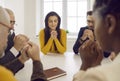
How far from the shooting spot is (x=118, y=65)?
1.72 feet

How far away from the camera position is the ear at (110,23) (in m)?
0.51

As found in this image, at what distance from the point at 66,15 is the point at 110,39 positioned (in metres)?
3.76

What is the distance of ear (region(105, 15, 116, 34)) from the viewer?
0.51 m

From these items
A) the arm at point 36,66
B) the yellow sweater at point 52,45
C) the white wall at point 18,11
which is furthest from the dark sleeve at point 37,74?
the white wall at point 18,11

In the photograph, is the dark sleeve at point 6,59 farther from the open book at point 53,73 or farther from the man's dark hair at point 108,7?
the man's dark hair at point 108,7

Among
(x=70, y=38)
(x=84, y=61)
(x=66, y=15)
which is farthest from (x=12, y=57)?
(x=66, y=15)

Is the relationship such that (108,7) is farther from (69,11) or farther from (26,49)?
(69,11)

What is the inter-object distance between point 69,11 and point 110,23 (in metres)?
3.79

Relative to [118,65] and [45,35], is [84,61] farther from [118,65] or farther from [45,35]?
[45,35]

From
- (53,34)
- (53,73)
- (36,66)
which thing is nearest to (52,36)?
(53,34)


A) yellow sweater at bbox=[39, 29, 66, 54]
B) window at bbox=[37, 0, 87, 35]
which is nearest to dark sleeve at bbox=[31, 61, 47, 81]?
yellow sweater at bbox=[39, 29, 66, 54]

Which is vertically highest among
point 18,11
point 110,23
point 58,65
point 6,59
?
point 18,11

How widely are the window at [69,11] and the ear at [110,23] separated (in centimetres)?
375

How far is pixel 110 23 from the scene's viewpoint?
522mm
